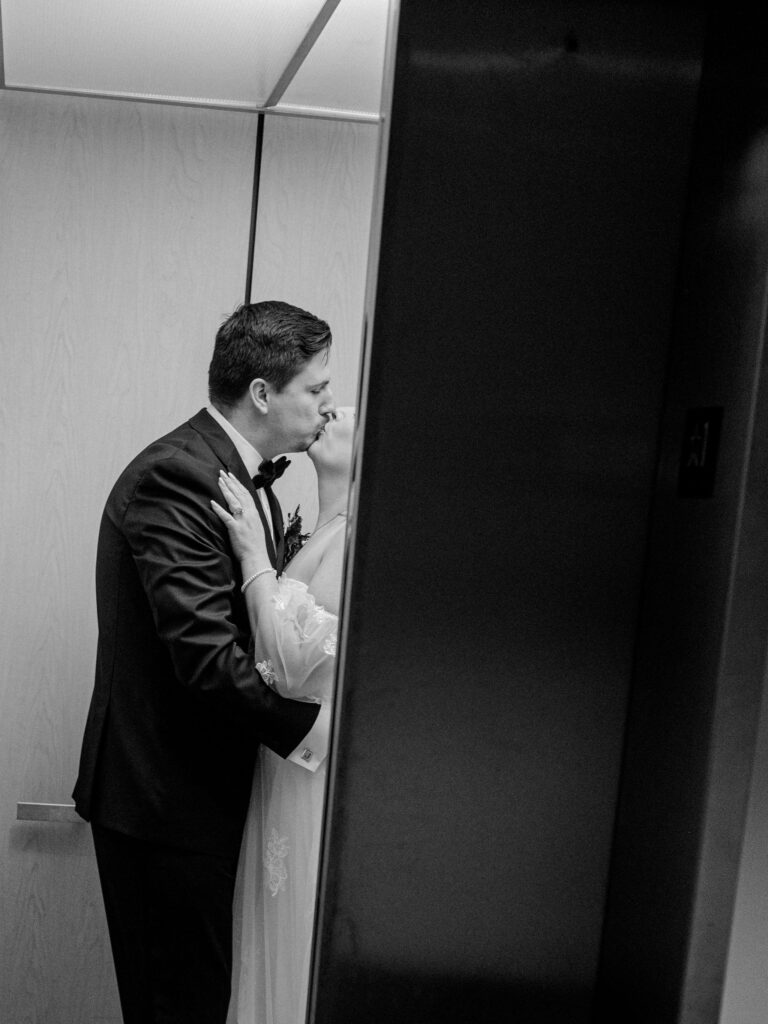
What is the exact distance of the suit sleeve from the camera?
5.16 feet

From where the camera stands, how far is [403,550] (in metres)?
0.76

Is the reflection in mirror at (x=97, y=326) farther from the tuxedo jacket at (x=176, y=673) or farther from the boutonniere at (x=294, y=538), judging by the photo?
the tuxedo jacket at (x=176, y=673)

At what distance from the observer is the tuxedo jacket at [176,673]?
1585 millimetres

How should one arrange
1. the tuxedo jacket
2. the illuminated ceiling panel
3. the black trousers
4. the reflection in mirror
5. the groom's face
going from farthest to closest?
the reflection in mirror → the groom's face → the black trousers → the tuxedo jacket → the illuminated ceiling panel

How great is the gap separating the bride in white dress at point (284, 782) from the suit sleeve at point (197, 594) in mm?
28

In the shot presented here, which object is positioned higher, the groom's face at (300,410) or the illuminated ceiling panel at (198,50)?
the illuminated ceiling panel at (198,50)

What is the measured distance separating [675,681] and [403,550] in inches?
8.4

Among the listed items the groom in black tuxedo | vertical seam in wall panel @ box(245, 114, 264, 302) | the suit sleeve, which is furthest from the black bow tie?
vertical seam in wall panel @ box(245, 114, 264, 302)

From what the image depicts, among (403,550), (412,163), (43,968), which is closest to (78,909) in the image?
(43,968)

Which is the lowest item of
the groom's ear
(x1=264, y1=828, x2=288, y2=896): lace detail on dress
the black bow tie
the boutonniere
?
(x1=264, y1=828, x2=288, y2=896): lace detail on dress

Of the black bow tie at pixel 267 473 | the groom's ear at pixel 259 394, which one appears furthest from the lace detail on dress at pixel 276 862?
the groom's ear at pixel 259 394

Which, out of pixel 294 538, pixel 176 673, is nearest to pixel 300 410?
pixel 294 538

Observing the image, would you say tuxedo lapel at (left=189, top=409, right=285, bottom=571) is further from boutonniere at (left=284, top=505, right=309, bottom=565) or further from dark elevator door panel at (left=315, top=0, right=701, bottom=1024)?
dark elevator door panel at (left=315, top=0, right=701, bottom=1024)

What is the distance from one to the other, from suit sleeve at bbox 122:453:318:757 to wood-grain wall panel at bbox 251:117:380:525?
0.44 metres
